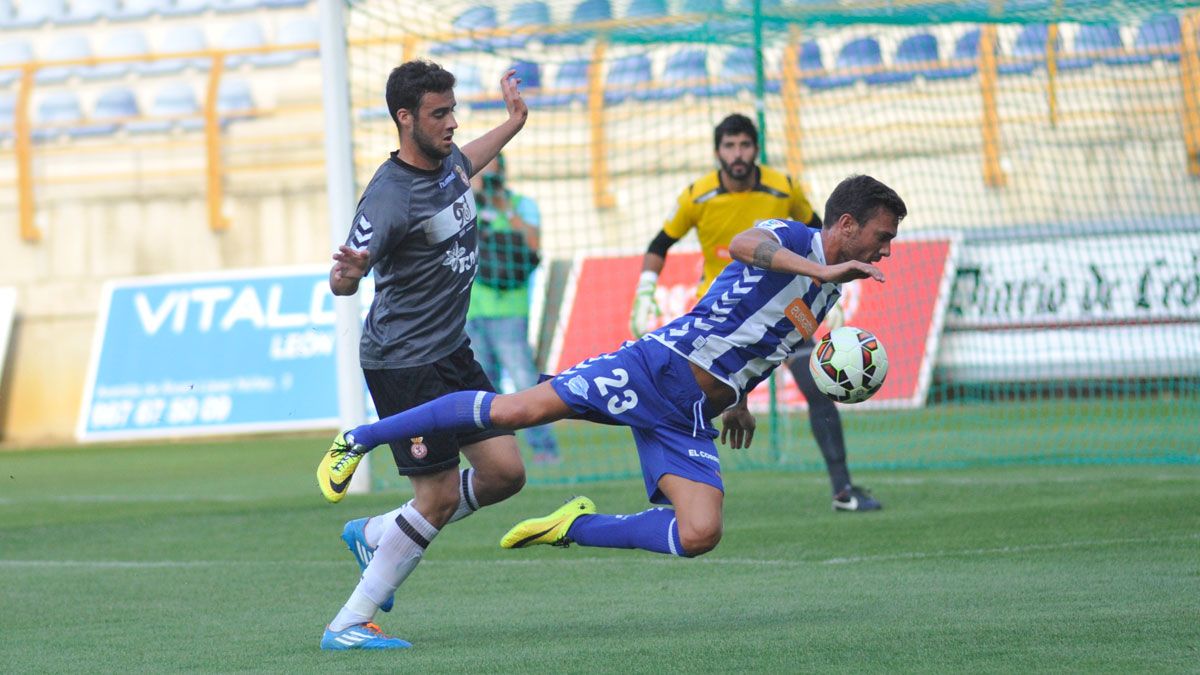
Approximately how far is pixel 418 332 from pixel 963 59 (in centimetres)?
1136

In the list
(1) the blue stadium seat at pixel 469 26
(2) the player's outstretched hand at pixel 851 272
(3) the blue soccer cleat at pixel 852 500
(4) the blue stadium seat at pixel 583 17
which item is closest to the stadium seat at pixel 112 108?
(1) the blue stadium seat at pixel 469 26

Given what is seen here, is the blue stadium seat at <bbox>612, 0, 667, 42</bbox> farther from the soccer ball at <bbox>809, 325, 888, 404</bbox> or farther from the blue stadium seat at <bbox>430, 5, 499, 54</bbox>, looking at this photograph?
the soccer ball at <bbox>809, 325, 888, 404</bbox>

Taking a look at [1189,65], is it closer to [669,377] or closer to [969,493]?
[969,493]

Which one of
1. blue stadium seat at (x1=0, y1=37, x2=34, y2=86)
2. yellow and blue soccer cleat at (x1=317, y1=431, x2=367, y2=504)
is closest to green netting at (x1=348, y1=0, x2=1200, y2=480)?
yellow and blue soccer cleat at (x1=317, y1=431, x2=367, y2=504)

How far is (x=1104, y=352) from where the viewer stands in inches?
585

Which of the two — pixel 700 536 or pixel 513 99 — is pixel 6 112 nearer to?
pixel 513 99

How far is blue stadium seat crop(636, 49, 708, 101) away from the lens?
1634cm

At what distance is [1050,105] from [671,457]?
1127 cm

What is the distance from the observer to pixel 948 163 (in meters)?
16.2

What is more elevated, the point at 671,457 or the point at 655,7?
the point at 655,7

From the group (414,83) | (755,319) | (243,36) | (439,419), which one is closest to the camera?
(439,419)

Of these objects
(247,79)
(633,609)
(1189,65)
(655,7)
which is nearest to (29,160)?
(247,79)

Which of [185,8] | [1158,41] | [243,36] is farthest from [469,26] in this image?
[185,8]

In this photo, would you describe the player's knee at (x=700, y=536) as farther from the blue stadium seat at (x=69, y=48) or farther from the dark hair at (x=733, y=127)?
the blue stadium seat at (x=69, y=48)
